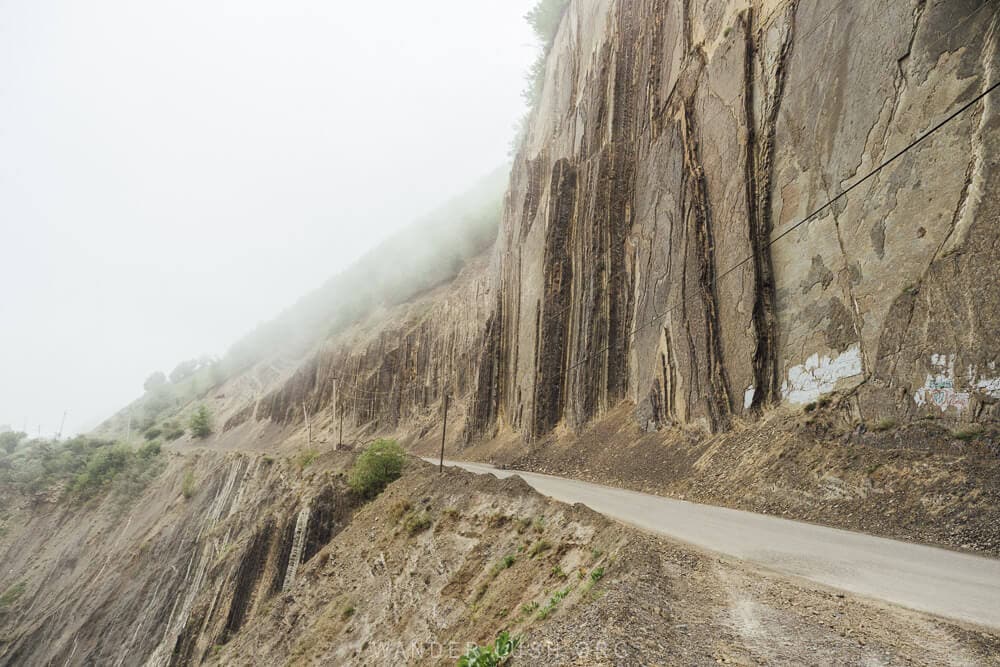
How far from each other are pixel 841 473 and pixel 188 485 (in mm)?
42324

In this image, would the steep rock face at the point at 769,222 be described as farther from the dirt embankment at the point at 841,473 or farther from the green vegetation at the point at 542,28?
the green vegetation at the point at 542,28

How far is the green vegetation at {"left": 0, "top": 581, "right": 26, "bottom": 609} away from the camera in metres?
35.4

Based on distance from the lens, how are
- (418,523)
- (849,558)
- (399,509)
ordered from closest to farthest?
(849,558) < (418,523) < (399,509)

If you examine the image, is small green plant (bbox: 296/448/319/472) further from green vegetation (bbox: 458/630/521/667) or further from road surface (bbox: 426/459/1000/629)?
green vegetation (bbox: 458/630/521/667)

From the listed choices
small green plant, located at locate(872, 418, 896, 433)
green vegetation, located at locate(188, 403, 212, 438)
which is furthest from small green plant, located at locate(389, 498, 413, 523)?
green vegetation, located at locate(188, 403, 212, 438)

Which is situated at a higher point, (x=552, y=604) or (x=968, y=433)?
(x=552, y=604)

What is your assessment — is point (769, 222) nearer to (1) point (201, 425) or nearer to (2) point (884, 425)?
(2) point (884, 425)

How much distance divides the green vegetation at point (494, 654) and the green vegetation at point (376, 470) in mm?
14904

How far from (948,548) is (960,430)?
6.69ft

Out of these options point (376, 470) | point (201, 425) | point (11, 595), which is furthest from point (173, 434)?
point (376, 470)

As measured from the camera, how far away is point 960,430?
8109mm

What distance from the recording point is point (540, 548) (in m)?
8.73

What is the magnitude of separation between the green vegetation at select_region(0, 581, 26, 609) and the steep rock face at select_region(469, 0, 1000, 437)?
129 feet

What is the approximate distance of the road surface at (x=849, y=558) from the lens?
5.11 meters
